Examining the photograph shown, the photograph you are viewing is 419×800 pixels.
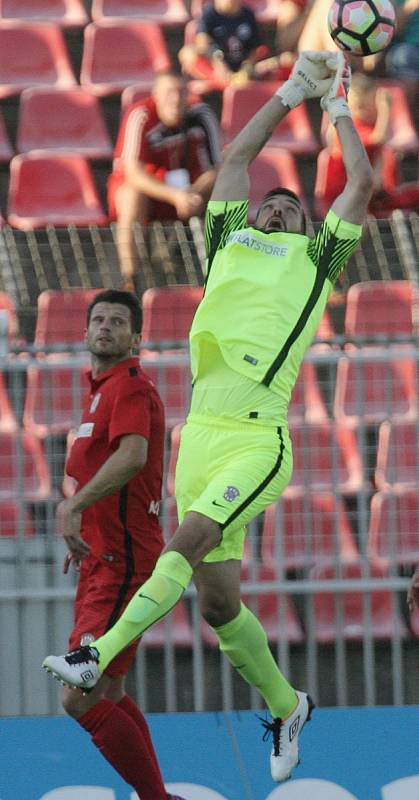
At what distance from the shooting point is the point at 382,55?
33.3 ft

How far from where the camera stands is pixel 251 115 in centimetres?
963

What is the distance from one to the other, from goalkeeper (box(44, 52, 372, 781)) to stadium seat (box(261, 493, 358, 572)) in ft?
3.70

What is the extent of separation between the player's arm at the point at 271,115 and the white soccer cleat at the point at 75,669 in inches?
67.9

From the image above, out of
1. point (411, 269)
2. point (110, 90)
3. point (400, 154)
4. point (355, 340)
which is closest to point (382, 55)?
point (400, 154)

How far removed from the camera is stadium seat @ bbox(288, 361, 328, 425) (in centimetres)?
634

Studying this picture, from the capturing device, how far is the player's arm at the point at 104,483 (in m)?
4.97

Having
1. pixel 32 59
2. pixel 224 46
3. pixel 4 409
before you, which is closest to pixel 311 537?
pixel 4 409

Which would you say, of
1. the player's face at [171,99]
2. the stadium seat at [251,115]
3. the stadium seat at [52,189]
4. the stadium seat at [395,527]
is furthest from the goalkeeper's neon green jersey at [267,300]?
the stadium seat at [251,115]

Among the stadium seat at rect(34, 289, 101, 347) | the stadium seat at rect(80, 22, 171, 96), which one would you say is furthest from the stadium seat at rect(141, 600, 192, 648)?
the stadium seat at rect(80, 22, 171, 96)

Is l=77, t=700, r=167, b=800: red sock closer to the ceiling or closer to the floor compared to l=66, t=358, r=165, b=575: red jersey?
closer to the floor

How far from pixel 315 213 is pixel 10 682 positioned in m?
4.04

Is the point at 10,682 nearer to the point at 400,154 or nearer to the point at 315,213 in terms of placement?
the point at 315,213

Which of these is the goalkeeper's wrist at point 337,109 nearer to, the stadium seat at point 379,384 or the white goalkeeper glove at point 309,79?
the white goalkeeper glove at point 309,79

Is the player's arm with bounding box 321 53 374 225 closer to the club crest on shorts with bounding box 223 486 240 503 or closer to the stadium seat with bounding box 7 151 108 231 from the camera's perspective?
the club crest on shorts with bounding box 223 486 240 503
